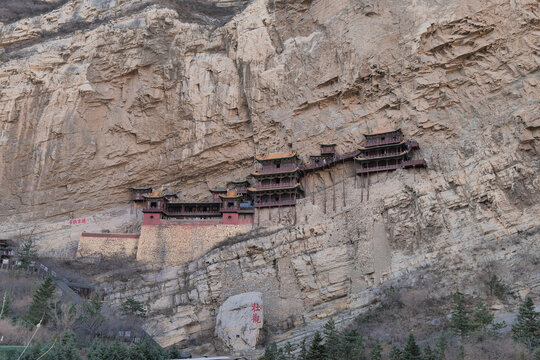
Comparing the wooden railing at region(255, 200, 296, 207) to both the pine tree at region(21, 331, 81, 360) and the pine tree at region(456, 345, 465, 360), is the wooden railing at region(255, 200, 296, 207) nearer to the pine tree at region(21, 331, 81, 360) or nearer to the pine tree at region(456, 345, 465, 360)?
the pine tree at region(456, 345, 465, 360)

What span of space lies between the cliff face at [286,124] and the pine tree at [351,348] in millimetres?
5509

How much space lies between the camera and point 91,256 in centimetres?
3381

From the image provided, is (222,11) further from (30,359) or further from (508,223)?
(30,359)

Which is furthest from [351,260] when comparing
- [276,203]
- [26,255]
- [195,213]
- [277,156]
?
[26,255]

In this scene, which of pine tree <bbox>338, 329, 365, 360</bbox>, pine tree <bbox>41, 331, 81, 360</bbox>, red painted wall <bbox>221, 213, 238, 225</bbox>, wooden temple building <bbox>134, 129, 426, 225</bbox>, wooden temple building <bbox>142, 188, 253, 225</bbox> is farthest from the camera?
wooden temple building <bbox>142, 188, 253, 225</bbox>

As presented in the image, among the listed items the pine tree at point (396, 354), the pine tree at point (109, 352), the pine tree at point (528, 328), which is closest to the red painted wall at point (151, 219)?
the pine tree at point (109, 352)

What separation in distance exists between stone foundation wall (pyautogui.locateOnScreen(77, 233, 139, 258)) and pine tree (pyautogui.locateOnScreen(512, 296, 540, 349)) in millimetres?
21833

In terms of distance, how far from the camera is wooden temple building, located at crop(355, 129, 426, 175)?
104 ft

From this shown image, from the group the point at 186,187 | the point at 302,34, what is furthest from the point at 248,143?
the point at 302,34

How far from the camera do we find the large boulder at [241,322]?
25594 mm

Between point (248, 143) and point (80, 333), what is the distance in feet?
59.5

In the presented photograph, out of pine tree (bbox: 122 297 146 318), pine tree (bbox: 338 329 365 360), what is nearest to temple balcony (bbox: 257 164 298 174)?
pine tree (bbox: 122 297 146 318)

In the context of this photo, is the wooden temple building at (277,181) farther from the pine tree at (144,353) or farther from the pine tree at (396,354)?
the pine tree at (396,354)

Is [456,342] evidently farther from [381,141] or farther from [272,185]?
[272,185]
